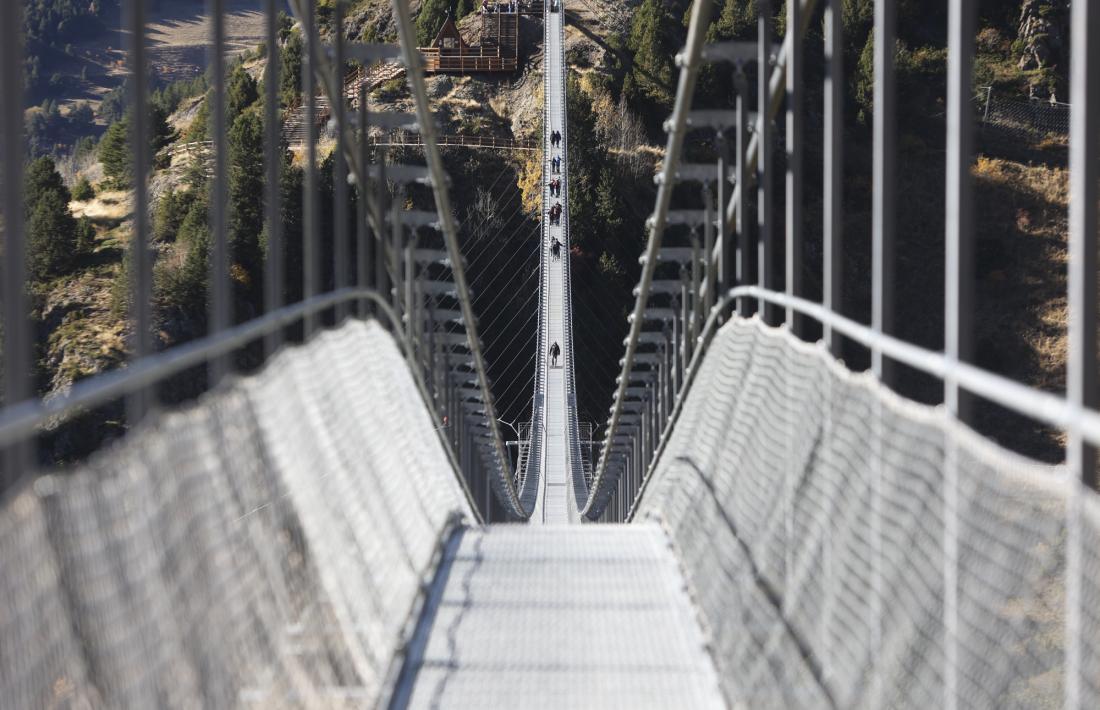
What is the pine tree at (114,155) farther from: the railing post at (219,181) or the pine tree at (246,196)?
the railing post at (219,181)

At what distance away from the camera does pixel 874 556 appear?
2238 mm

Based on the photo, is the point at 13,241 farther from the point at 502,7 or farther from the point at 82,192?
the point at 502,7

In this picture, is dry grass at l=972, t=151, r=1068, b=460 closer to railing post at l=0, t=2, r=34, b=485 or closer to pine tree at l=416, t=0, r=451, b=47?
pine tree at l=416, t=0, r=451, b=47

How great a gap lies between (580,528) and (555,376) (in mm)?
14794

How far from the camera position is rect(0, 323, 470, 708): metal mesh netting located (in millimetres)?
1538

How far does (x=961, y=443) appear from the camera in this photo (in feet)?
6.07

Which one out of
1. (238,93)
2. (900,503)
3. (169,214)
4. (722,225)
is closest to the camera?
(900,503)

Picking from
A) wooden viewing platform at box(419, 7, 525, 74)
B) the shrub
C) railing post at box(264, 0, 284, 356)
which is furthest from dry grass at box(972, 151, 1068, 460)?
railing post at box(264, 0, 284, 356)

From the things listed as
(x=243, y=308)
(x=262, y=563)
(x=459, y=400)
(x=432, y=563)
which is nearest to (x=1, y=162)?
(x=262, y=563)

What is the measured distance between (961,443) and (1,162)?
1403mm

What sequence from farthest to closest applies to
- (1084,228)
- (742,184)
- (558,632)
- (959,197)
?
(742,184)
(558,632)
(959,197)
(1084,228)

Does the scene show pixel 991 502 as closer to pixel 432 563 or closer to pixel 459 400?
pixel 432 563

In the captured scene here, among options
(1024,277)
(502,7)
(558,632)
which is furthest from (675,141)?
(502,7)

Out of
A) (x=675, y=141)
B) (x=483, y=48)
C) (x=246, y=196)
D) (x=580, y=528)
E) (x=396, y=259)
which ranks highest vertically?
(x=483, y=48)
